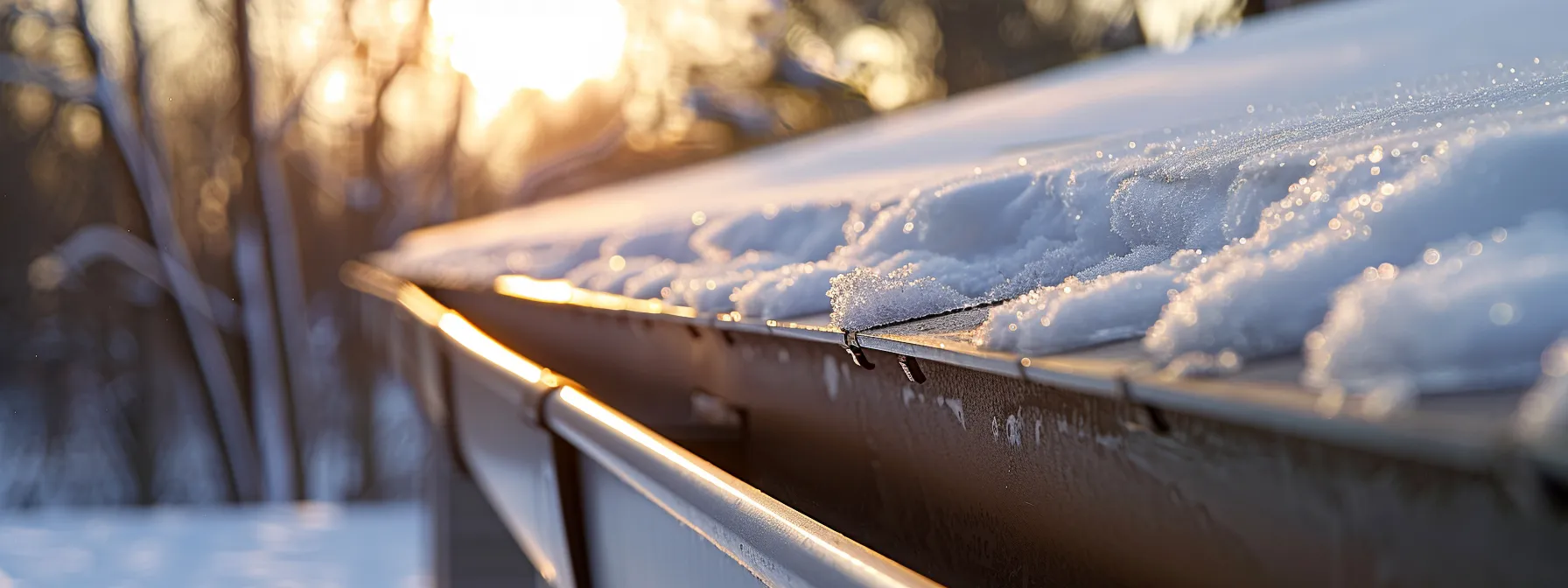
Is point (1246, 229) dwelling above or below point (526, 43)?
below

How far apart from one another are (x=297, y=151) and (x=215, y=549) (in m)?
5.20

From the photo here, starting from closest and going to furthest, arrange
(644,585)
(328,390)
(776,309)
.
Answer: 1. (776,309)
2. (644,585)
3. (328,390)

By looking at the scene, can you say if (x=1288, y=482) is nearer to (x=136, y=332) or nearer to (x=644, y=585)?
(x=644, y=585)

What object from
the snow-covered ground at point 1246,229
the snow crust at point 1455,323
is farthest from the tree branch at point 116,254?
the snow crust at point 1455,323

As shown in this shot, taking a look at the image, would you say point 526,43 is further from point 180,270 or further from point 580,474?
point 580,474

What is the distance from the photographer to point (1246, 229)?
582 mm

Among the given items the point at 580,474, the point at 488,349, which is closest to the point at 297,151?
the point at 488,349

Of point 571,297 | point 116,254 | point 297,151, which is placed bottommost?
point 571,297

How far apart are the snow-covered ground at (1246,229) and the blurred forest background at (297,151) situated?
28.2ft

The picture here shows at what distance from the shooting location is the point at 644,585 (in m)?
1.02

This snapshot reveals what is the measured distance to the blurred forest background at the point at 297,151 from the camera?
33.9 feet

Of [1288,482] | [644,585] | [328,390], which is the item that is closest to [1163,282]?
[1288,482]

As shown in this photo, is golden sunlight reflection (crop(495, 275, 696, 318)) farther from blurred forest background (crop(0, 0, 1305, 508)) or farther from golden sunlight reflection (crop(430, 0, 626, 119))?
golden sunlight reflection (crop(430, 0, 626, 119))

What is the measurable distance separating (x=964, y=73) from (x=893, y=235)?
10277 millimetres
